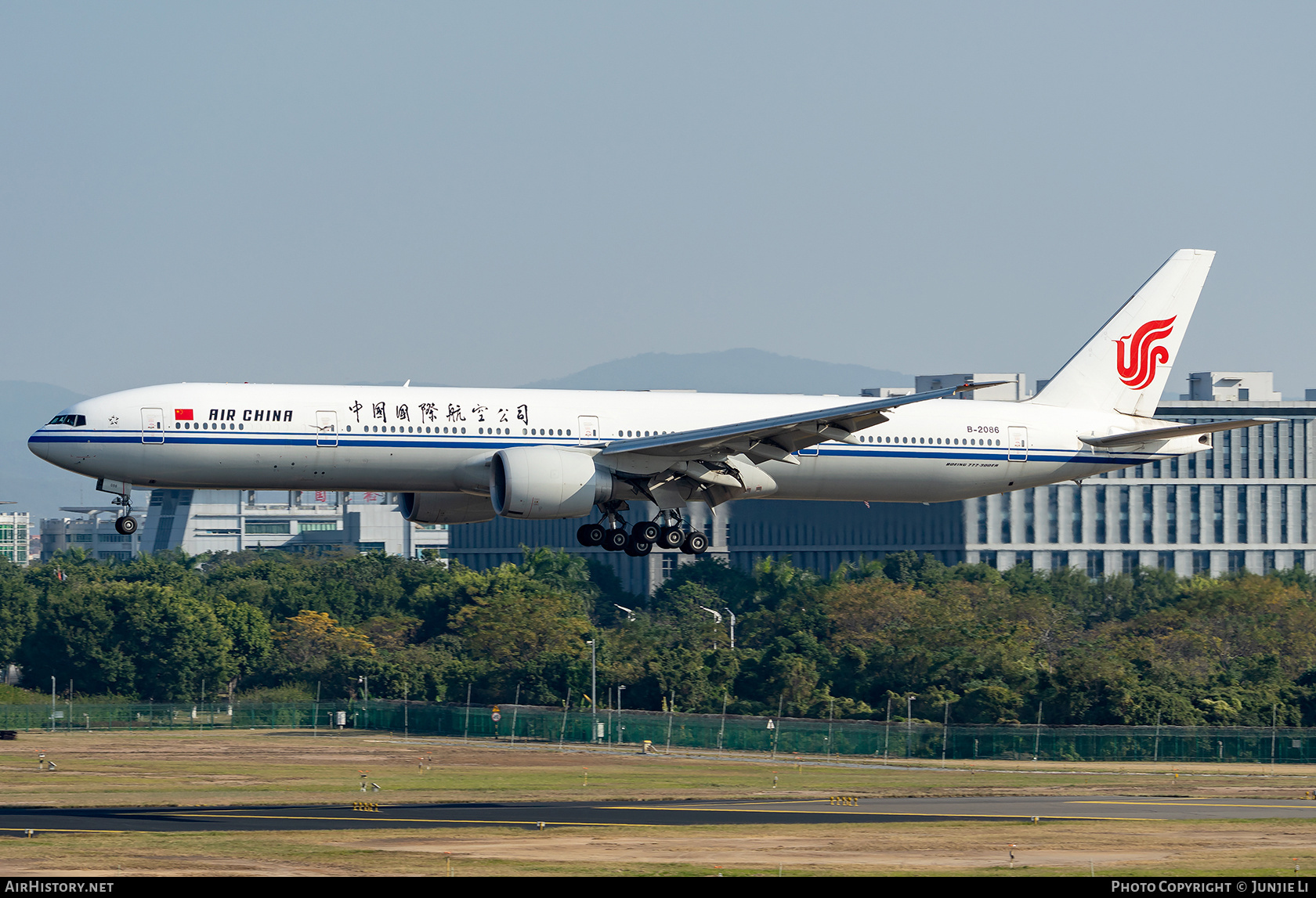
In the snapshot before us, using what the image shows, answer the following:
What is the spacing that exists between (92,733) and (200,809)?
53719 millimetres

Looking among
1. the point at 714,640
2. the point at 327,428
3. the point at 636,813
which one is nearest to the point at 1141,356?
the point at 636,813

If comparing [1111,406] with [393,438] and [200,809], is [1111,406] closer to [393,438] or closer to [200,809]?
[393,438]

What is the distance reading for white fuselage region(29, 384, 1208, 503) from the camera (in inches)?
2114

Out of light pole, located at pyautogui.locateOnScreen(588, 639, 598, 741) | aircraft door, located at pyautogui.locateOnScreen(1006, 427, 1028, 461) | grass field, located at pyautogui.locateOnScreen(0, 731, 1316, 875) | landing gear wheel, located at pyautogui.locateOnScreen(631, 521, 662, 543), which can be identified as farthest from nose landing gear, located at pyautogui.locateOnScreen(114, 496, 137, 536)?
light pole, located at pyautogui.locateOnScreen(588, 639, 598, 741)

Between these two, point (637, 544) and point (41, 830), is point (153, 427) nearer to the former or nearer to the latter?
point (41, 830)

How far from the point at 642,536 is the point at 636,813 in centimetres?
1088

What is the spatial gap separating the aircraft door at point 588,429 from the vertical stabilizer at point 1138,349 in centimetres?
1751

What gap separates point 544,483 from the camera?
54.5 meters

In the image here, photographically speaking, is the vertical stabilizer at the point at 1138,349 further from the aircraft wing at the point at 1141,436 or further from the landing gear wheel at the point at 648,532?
the landing gear wheel at the point at 648,532

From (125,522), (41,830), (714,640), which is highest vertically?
(125,522)

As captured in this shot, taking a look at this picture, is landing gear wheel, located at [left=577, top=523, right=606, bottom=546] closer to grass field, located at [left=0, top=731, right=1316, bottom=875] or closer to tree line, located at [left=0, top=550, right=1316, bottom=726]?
grass field, located at [left=0, top=731, right=1316, bottom=875]

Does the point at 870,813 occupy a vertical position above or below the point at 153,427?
below

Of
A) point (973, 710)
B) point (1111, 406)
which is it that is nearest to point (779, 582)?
point (973, 710)

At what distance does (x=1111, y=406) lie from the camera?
215ft
